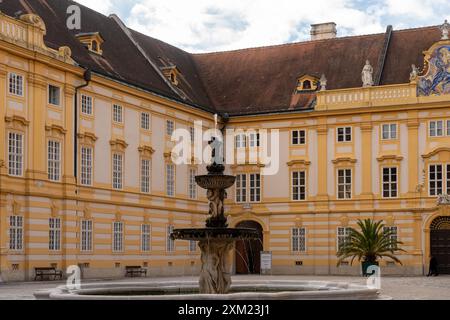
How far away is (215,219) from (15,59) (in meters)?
16.8

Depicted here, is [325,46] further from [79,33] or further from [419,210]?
[79,33]

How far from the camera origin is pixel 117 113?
1812 inches

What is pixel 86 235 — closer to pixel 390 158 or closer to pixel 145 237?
pixel 145 237

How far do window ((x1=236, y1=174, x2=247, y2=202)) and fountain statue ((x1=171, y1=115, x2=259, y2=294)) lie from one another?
29.0m

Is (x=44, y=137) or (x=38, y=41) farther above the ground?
(x=38, y=41)

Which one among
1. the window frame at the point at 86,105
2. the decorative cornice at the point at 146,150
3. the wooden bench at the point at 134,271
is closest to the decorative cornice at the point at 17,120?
the window frame at the point at 86,105

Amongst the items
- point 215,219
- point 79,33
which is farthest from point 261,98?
point 215,219

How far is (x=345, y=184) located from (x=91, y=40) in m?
16.1

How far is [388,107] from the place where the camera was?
5181 centimetres

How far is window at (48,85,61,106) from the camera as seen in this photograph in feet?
135

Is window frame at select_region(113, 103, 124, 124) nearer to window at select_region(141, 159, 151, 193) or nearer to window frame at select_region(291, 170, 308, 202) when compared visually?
window at select_region(141, 159, 151, 193)

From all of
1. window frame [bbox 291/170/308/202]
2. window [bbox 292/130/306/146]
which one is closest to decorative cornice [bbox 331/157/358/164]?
window frame [bbox 291/170/308/202]

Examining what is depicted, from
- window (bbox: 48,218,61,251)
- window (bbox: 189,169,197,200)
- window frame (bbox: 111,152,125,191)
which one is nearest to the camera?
window (bbox: 48,218,61,251)
